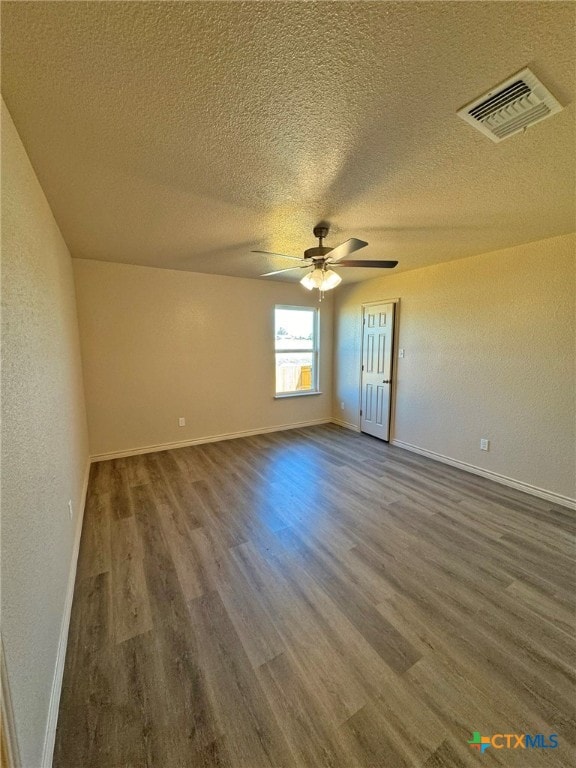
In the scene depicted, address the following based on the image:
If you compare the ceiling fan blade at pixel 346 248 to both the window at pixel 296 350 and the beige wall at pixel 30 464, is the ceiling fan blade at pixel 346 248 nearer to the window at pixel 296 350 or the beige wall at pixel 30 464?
the beige wall at pixel 30 464

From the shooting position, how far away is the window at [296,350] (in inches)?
195

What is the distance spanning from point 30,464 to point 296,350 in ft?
13.8

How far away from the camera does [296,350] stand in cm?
513

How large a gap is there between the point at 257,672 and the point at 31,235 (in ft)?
7.98

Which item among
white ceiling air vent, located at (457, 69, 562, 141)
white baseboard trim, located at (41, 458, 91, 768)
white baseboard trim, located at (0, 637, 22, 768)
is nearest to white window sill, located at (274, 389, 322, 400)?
white baseboard trim, located at (41, 458, 91, 768)

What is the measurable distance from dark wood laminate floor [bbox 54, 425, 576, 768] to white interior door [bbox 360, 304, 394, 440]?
69.0 inches

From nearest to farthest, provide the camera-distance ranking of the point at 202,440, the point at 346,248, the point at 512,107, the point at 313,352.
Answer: the point at 512,107 < the point at 346,248 < the point at 202,440 < the point at 313,352

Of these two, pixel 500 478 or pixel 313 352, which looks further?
pixel 313 352

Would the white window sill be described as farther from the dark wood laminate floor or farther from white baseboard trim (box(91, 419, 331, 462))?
the dark wood laminate floor

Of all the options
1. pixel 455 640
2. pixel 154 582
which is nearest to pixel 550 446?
pixel 455 640

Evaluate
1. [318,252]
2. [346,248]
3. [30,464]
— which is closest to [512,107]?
[346,248]

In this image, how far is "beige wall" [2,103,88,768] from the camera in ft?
3.00

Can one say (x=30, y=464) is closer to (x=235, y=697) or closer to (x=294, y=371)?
(x=235, y=697)

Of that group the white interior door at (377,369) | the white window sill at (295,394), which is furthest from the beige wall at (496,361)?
the white window sill at (295,394)
